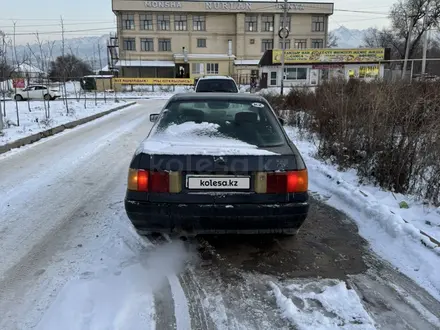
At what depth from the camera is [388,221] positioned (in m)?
4.27

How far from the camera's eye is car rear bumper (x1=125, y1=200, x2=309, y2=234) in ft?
10.8

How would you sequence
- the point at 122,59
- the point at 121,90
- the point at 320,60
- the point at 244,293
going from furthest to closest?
the point at 122,59
the point at 121,90
the point at 320,60
the point at 244,293

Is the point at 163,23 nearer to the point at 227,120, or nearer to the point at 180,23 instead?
the point at 180,23

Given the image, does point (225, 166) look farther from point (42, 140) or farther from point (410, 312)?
point (42, 140)

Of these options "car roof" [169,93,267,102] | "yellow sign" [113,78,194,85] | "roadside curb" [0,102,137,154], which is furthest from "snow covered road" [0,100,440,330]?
"yellow sign" [113,78,194,85]

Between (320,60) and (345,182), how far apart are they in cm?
3983

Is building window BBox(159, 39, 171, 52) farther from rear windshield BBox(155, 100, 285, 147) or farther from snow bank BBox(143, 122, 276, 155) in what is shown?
snow bank BBox(143, 122, 276, 155)

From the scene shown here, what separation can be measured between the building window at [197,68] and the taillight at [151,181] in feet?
195

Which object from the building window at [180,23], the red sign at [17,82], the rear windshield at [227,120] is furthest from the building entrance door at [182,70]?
the rear windshield at [227,120]

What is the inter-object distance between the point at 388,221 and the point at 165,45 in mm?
64223

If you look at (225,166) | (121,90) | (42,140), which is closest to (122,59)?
(121,90)

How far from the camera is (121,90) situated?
152 ft

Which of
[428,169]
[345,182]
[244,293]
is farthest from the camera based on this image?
[345,182]

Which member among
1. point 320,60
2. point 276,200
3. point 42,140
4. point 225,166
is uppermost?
point 320,60
